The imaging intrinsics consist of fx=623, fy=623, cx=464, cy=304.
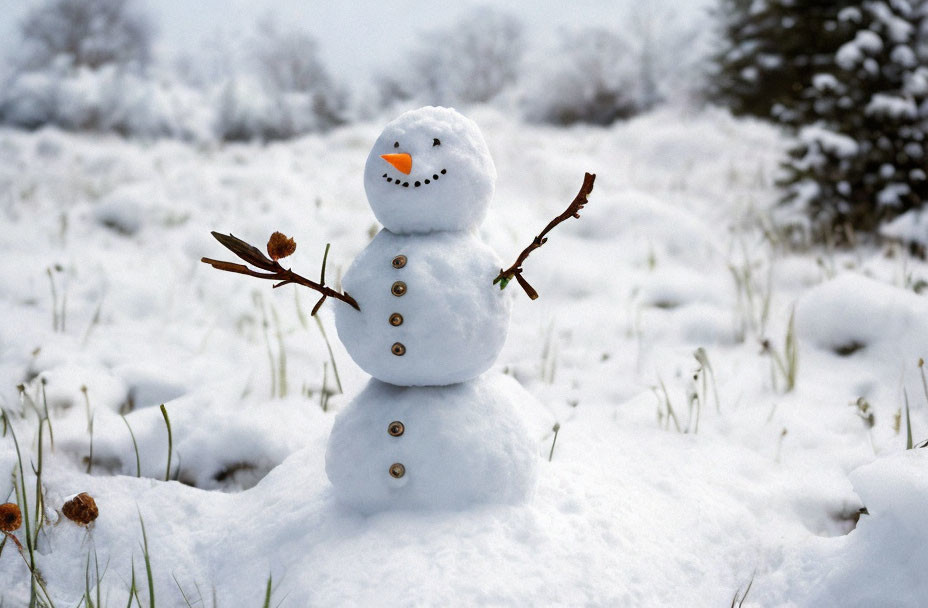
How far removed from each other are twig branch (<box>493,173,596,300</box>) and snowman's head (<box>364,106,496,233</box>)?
0.17 m

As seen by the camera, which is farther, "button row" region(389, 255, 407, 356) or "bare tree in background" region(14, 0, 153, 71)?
"bare tree in background" region(14, 0, 153, 71)

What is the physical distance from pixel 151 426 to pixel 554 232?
2.87 meters

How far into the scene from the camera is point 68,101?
394 inches

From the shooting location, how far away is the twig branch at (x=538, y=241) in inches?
47.2

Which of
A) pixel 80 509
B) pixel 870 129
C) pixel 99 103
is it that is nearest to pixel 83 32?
pixel 99 103

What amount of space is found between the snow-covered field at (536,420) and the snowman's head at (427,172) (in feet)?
1.76

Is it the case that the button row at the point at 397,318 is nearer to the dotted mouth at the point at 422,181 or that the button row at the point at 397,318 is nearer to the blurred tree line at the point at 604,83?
the dotted mouth at the point at 422,181

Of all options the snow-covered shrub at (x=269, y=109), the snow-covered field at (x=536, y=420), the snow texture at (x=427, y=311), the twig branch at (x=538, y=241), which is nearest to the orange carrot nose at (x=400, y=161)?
the snow texture at (x=427, y=311)

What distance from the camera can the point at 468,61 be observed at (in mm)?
20938

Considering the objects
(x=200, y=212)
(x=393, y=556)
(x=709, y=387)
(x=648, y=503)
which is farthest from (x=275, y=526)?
(x=200, y=212)

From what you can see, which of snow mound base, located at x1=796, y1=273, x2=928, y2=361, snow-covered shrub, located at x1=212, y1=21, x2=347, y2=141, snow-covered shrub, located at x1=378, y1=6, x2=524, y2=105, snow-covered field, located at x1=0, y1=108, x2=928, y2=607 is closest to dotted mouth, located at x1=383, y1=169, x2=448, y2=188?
snow-covered field, located at x1=0, y1=108, x2=928, y2=607

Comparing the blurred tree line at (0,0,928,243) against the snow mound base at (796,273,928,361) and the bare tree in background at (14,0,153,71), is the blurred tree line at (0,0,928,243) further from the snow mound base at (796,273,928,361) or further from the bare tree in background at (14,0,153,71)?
the snow mound base at (796,273,928,361)

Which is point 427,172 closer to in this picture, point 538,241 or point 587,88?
point 538,241

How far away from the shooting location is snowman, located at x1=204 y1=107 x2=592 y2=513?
4.05 feet
